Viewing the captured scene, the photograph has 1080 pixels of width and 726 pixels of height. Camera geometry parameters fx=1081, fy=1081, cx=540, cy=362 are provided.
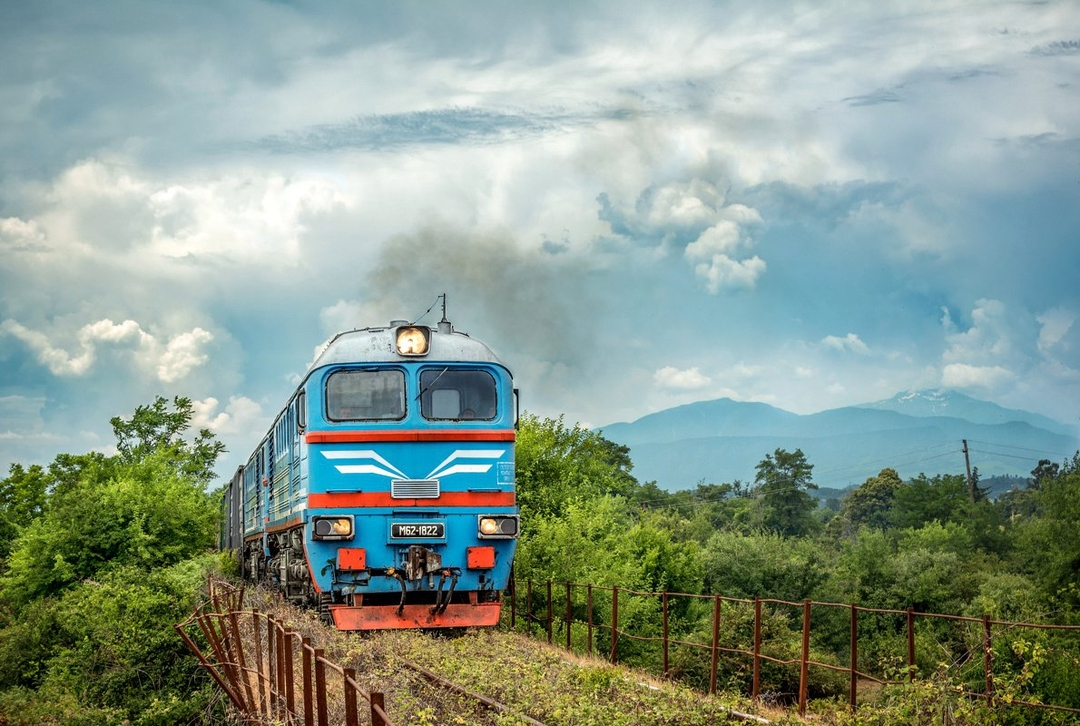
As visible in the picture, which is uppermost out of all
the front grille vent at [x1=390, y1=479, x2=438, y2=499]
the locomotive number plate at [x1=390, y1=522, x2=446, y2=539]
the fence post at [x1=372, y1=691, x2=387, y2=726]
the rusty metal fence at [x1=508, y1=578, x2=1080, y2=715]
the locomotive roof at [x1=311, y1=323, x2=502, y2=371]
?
the locomotive roof at [x1=311, y1=323, x2=502, y2=371]

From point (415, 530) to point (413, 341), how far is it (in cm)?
259

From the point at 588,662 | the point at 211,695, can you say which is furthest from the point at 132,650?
the point at 588,662

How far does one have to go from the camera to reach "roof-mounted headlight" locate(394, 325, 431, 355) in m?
14.9

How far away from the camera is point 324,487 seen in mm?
14180

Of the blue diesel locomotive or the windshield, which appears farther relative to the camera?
the windshield

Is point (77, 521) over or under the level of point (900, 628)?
over

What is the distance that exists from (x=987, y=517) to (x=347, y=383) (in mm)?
65524

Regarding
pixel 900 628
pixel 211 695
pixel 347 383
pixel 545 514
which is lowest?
pixel 900 628

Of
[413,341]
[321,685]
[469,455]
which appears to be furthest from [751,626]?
[321,685]

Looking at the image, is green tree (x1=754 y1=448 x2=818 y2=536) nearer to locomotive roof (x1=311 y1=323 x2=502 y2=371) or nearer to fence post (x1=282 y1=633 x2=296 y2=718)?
locomotive roof (x1=311 y1=323 x2=502 y2=371)

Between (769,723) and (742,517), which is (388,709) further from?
(742,517)

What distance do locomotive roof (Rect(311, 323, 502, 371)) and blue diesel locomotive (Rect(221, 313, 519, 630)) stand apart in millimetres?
22

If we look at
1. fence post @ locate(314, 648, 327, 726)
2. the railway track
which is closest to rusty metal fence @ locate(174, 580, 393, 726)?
fence post @ locate(314, 648, 327, 726)

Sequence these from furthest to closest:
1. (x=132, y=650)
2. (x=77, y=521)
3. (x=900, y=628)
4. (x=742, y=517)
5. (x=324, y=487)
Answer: (x=742, y=517) → (x=900, y=628) → (x=77, y=521) → (x=132, y=650) → (x=324, y=487)
